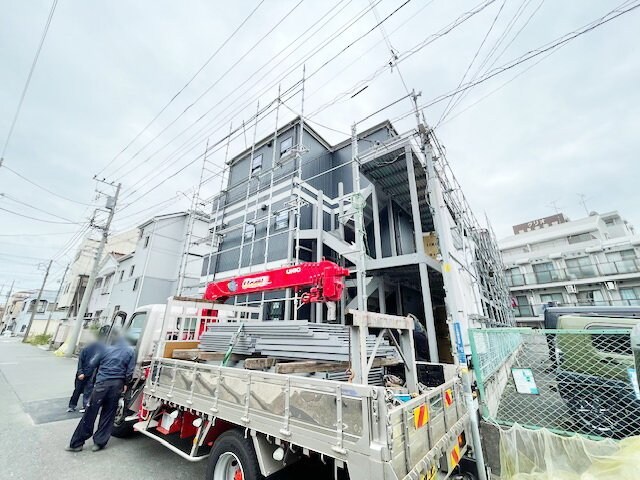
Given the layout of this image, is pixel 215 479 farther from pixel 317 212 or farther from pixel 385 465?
pixel 317 212

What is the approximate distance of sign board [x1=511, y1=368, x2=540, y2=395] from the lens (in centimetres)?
312

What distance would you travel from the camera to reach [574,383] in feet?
10.2

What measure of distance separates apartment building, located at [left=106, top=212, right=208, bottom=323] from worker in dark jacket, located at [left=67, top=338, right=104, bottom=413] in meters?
10.6

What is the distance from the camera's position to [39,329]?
3203cm

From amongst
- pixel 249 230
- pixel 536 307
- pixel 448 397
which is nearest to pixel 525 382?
pixel 448 397

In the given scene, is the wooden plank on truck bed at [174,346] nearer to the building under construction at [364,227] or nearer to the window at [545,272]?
the building under construction at [364,227]

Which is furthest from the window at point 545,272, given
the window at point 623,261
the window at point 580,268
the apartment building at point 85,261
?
the apartment building at point 85,261

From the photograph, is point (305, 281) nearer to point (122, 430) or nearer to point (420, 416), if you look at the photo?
point (420, 416)

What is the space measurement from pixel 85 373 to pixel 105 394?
2002mm

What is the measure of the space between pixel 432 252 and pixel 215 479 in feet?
32.8

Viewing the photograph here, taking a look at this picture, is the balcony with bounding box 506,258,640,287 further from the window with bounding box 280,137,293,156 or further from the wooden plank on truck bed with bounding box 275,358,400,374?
the wooden plank on truck bed with bounding box 275,358,400,374

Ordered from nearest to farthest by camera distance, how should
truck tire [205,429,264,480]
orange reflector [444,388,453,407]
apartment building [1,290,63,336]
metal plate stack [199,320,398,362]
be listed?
1. truck tire [205,429,264,480]
2. orange reflector [444,388,453,407]
3. metal plate stack [199,320,398,362]
4. apartment building [1,290,63,336]

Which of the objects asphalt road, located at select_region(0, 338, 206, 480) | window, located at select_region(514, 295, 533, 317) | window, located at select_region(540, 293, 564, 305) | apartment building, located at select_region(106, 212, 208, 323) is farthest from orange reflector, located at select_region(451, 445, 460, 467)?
window, located at select_region(514, 295, 533, 317)

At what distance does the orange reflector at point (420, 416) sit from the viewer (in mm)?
2012
